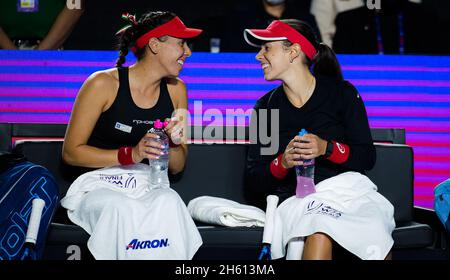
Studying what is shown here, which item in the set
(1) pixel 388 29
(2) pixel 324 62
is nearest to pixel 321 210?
(2) pixel 324 62

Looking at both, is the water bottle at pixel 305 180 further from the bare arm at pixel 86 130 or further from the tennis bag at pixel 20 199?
the tennis bag at pixel 20 199

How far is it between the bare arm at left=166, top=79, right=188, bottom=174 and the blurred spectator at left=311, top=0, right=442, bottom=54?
1.47 meters

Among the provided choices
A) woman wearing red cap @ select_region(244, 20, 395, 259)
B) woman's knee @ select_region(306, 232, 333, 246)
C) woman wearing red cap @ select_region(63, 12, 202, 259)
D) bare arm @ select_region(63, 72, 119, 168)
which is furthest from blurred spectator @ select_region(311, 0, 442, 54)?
woman's knee @ select_region(306, 232, 333, 246)

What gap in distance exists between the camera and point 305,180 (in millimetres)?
3838

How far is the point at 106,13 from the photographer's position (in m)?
Result: 6.07

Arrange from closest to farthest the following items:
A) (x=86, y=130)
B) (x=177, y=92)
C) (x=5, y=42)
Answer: (x=86, y=130) < (x=177, y=92) < (x=5, y=42)

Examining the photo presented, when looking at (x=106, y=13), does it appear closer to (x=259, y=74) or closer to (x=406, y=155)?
(x=259, y=74)

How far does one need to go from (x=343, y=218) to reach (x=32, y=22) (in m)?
2.45

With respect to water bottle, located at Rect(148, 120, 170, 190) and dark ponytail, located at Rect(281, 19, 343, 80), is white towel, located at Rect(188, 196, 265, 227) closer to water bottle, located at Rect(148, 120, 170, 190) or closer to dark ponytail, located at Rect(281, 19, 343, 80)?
water bottle, located at Rect(148, 120, 170, 190)

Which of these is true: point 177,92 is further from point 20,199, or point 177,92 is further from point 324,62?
point 20,199

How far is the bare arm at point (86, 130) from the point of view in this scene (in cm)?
393

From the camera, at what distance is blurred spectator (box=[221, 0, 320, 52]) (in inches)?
205
